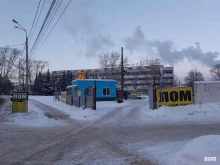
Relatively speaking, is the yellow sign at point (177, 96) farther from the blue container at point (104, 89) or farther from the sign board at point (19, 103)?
the blue container at point (104, 89)

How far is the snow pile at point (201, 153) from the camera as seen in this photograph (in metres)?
6.14

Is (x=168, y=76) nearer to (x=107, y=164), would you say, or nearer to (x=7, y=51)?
(x=7, y=51)

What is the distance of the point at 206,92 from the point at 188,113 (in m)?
2.92

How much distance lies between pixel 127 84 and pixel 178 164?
135693 mm

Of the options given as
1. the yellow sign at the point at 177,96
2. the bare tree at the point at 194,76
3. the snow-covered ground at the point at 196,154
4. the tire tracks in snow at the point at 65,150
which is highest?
the bare tree at the point at 194,76

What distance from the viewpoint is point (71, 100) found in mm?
34000

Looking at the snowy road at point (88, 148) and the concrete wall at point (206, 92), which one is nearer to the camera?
the snowy road at point (88, 148)

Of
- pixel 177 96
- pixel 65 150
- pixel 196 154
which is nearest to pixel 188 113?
pixel 177 96

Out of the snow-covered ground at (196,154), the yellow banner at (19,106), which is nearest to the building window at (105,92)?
the yellow banner at (19,106)

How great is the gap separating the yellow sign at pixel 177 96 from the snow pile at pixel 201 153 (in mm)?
16132

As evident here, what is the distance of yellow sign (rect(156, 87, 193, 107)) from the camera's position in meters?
23.3

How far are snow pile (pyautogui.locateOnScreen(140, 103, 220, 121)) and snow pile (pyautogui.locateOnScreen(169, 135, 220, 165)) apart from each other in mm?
12262

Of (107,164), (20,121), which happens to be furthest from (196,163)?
(20,121)

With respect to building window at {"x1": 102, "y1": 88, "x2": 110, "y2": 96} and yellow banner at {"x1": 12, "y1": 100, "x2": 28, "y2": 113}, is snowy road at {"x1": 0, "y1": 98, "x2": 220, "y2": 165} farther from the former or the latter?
building window at {"x1": 102, "y1": 88, "x2": 110, "y2": 96}
